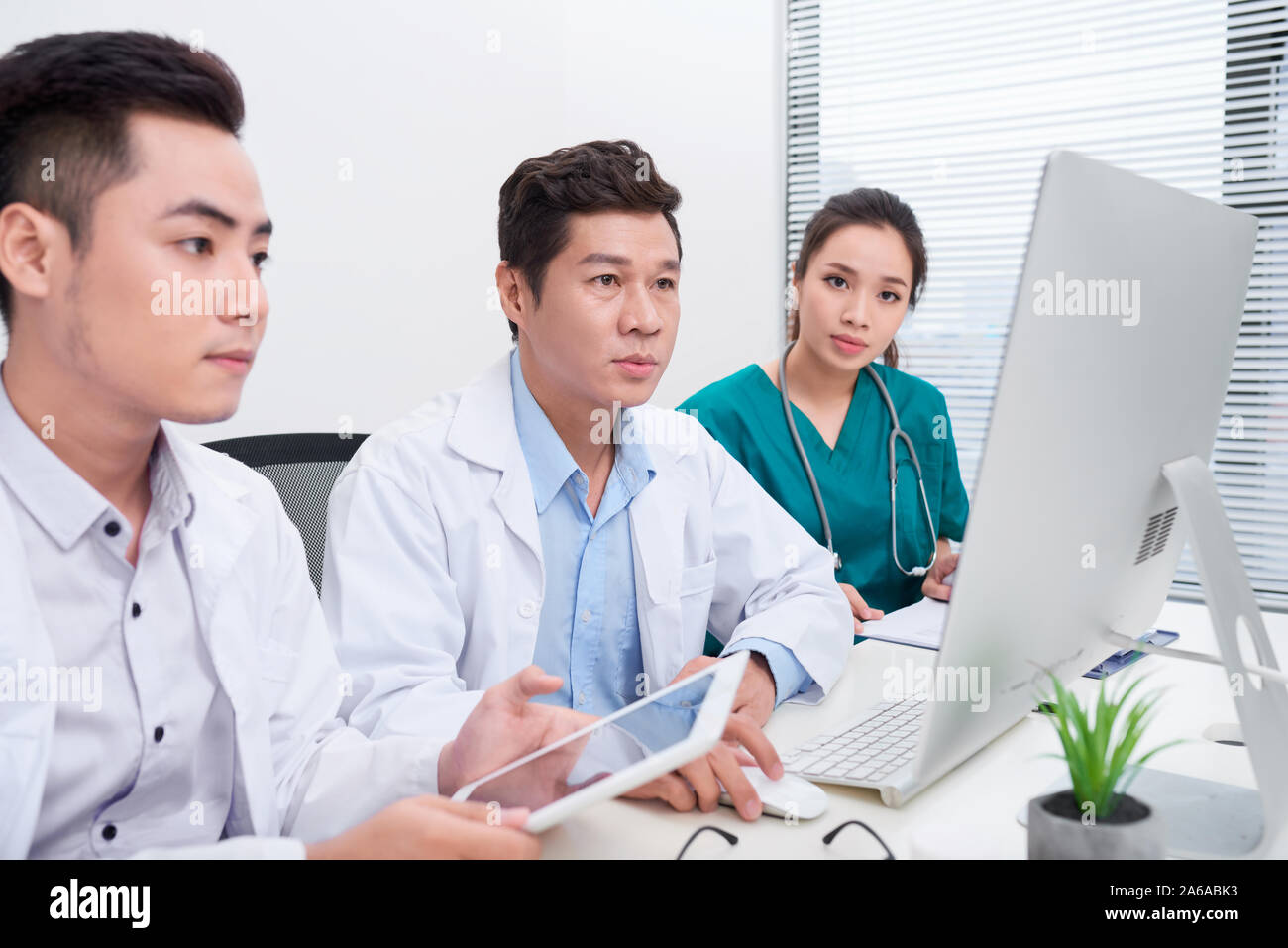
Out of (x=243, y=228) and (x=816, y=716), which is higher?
(x=243, y=228)

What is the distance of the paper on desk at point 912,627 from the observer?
1431 millimetres

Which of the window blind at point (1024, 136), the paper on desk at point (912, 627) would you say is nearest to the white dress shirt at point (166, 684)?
the paper on desk at point (912, 627)

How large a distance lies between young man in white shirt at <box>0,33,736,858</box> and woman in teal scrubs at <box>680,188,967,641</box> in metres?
1.21

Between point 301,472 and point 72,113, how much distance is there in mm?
760

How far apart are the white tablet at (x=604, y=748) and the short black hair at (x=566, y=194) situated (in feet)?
2.49

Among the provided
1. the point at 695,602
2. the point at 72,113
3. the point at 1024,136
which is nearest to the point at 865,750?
the point at 695,602

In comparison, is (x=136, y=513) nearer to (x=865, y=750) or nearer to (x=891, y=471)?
(x=865, y=750)

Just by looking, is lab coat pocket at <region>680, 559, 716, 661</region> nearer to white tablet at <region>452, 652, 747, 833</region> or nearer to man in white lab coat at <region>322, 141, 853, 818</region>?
man in white lab coat at <region>322, 141, 853, 818</region>

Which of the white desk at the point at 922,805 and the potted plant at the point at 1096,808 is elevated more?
the potted plant at the point at 1096,808

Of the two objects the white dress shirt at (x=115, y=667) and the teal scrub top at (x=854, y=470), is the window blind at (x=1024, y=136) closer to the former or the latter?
the teal scrub top at (x=854, y=470)
